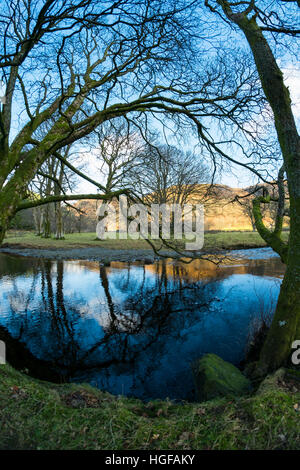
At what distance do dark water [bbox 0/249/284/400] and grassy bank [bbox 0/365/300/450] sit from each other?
5.49 feet

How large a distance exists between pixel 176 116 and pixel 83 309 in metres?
6.86

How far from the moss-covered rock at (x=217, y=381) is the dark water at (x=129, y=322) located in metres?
0.46

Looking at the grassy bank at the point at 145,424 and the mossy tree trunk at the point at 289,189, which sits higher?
the mossy tree trunk at the point at 289,189

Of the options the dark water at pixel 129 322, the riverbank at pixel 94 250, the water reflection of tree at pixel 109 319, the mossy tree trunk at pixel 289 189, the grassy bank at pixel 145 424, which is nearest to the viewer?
the grassy bank at pixel 145 424

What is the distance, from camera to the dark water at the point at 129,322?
4734 millimetres

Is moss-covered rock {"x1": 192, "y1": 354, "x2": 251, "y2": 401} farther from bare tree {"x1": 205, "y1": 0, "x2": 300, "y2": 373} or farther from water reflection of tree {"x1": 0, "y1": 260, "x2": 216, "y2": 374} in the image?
water reflection of tree {"x1": 0, "y1": 260, "x2": 216, "y2": 374}

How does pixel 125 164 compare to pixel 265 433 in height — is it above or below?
above

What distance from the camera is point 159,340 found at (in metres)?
6.08

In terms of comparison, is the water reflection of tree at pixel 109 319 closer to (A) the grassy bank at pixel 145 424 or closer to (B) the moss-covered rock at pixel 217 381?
(B) the moss-covered rock at pixel 217 381

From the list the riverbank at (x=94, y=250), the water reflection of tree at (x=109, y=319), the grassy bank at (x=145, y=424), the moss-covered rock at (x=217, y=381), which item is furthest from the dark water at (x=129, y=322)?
the riverbank at (x=94, y=250)

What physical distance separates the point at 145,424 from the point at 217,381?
167 centimetres

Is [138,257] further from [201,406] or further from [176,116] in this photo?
[201,406]

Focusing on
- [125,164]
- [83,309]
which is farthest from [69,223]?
[83,309]

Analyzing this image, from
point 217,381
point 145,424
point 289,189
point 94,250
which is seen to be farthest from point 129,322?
point 94,250
